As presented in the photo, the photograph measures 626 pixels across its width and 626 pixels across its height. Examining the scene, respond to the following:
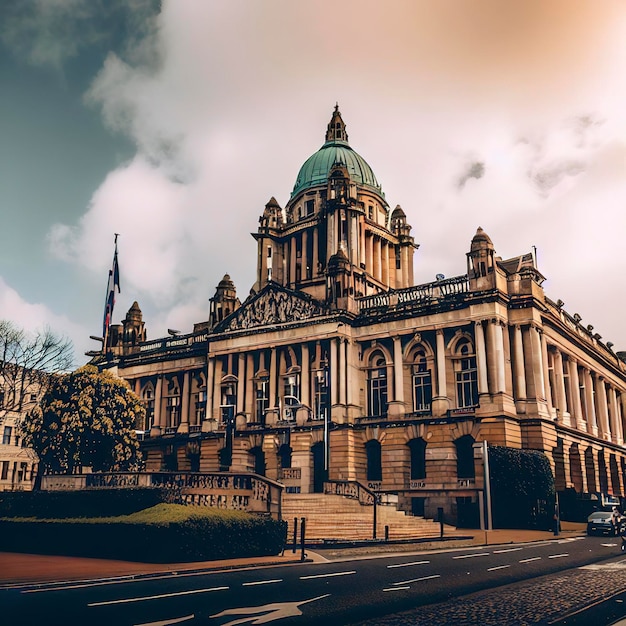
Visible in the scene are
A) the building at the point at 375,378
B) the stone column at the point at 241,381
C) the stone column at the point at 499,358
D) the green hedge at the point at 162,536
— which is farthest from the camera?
the stone column at the point at 241,381

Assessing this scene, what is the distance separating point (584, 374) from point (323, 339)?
25.3 meters

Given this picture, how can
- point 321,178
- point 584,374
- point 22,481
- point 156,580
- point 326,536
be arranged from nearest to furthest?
1. point 156,580
2. point 326,536
3. point 584,374
4. point 22,481
5. point 321,178

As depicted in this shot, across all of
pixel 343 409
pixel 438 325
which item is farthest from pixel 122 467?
pixel 438 325

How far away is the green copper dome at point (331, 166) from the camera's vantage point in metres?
76.5

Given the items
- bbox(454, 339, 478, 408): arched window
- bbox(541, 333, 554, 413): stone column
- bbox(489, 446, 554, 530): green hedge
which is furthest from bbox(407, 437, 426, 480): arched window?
bbox(541, 333, 554, 413): stone column

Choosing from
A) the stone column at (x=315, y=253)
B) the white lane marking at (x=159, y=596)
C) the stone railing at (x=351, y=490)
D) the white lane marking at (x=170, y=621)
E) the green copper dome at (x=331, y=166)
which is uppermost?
the green copper dome at (x=331, y=166)

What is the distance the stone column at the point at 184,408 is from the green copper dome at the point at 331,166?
25191mm

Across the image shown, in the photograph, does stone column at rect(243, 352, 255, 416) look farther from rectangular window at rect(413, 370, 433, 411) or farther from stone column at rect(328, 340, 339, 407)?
rectangular window at rect(413, 370, 433, 411)

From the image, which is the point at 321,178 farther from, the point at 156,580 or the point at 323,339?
the point at 156,580

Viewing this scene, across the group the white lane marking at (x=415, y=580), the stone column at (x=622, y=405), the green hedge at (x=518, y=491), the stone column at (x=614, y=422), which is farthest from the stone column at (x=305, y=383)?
the stone column at (x=622, y=405)

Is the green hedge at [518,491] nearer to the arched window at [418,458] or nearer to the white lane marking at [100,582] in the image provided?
the arched window at [418,458]

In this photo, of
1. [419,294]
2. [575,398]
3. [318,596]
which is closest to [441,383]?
[419,294]

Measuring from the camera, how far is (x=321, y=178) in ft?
251

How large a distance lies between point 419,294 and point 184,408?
26191 millimetres
